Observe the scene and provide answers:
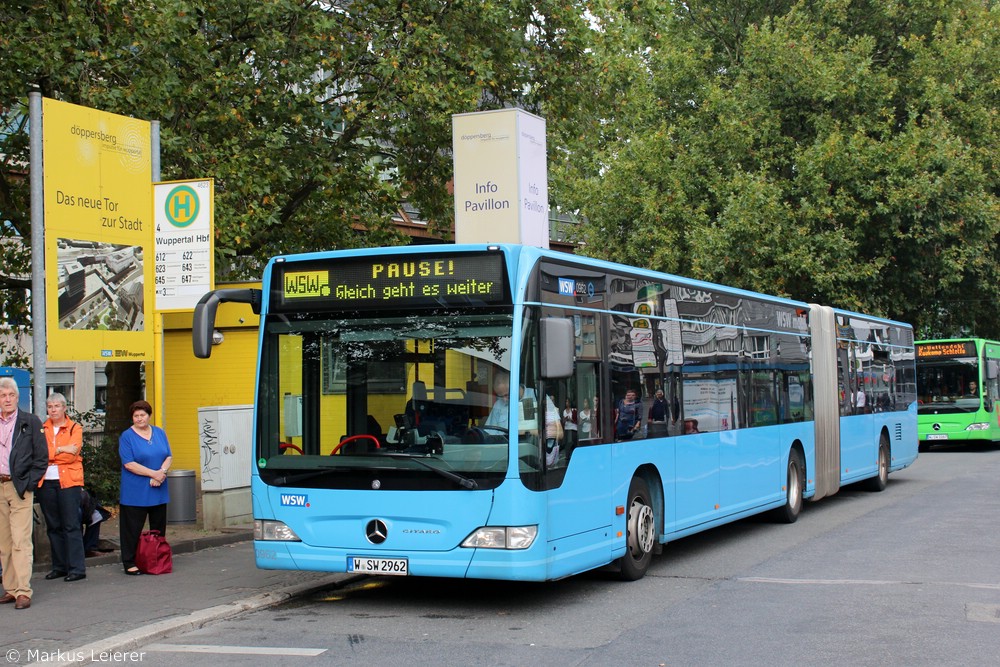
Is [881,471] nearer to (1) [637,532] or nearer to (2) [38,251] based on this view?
(1) [637,532]

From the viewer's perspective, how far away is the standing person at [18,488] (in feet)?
29.5

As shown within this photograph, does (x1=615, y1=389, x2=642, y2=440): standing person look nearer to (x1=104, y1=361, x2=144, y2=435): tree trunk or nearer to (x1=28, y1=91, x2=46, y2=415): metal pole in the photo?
(x1=28, y1=91, x2=46, y2=415): metal pole

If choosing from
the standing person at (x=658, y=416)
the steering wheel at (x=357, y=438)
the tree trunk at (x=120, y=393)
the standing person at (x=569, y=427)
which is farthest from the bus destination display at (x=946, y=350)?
the steering wheel at (x=357, y=438)

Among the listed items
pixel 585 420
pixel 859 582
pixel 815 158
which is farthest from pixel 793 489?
pixel 815 158

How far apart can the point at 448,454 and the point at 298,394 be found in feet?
4.46

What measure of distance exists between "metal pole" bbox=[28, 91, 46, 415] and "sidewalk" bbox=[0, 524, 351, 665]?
67.7 inches

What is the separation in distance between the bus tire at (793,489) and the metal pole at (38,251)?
901 centimetres

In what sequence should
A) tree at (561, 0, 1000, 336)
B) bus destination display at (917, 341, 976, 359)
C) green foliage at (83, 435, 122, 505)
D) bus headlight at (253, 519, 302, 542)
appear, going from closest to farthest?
1. bus headlight at (253, 519, 302, 542)
2. green foliage at (83, 435, 122, 505)
3. tree at (561, 0, 1000, 336)
4. bus destination display at (917, 341, 976, 359)

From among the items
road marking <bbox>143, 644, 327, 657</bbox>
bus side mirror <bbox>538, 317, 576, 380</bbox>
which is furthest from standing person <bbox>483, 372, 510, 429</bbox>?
road marking <bbox>143, 644, 327, 657</bbox>

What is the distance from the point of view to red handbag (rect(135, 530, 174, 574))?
10.6 meters

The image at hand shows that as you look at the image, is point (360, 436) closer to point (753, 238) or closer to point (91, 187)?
point (91, 187)

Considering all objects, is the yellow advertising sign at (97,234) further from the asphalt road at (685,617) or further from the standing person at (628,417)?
the standing person at (628,417)

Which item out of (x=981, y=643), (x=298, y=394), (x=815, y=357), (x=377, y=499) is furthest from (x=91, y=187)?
(x=815, y=357)

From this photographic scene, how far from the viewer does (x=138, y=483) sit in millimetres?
10727
